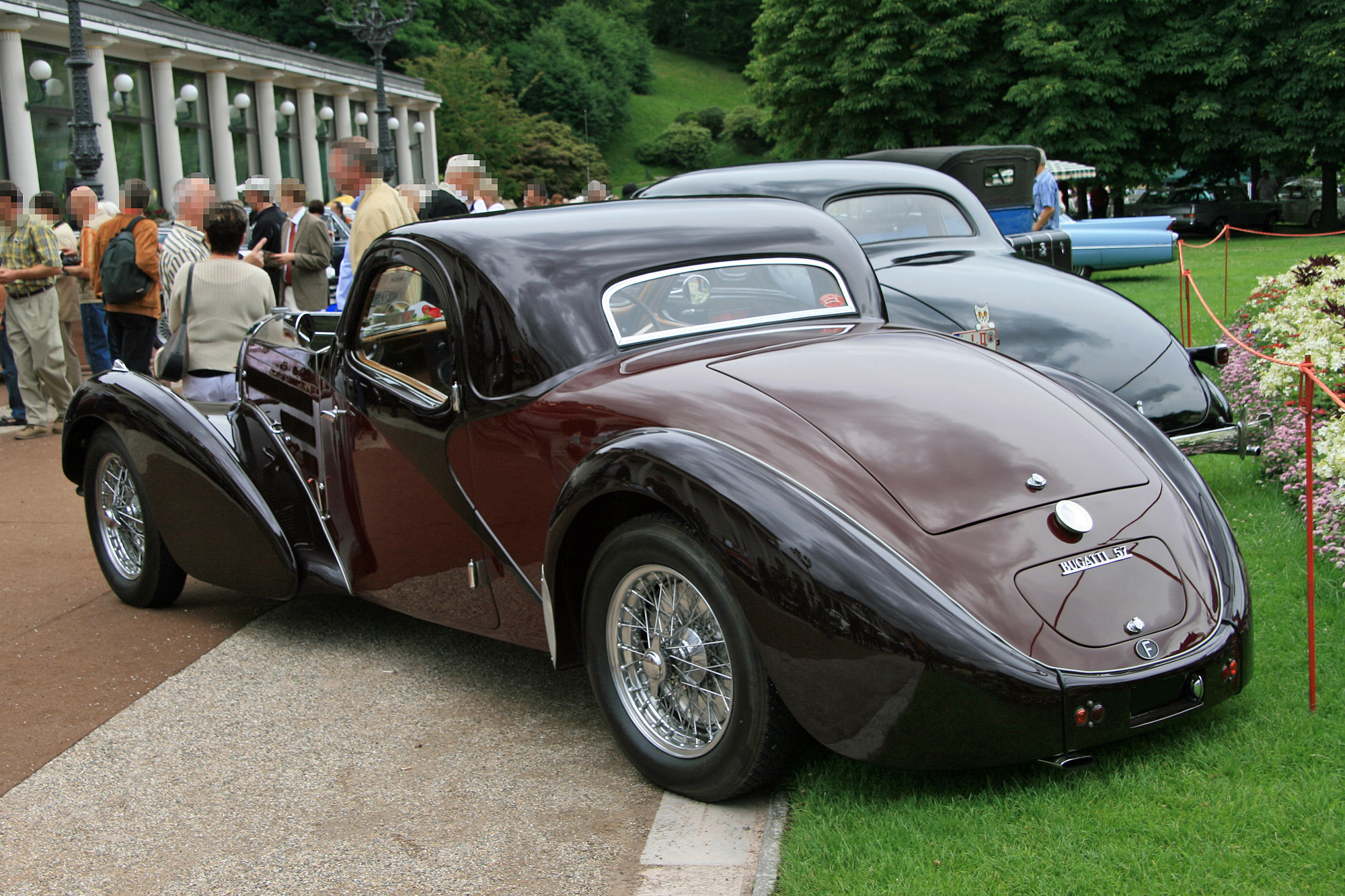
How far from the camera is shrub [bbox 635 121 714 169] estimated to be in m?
82.4

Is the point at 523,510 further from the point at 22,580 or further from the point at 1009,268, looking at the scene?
the point at 1009,268

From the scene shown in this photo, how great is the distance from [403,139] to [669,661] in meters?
46.1

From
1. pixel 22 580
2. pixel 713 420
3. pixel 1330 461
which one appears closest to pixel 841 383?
pixel 713 420

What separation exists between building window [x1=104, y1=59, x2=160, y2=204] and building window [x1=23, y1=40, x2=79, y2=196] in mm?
2127

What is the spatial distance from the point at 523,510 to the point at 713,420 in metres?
0.77

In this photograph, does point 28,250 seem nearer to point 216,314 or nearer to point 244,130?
point 216,314

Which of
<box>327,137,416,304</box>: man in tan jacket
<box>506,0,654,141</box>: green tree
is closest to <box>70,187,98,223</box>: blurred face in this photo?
<box>327,137,416,304</box>: man in tan jacket

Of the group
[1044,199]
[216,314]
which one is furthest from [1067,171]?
[216,314]

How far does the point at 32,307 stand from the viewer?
30.6ft

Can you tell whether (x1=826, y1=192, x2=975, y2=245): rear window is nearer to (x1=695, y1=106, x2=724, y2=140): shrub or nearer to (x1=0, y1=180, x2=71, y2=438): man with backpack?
(x1=0, y1=180, x2=71, y2=438): man with backpack

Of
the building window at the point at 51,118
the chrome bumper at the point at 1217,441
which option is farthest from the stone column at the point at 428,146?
the chrome bumper at the point at 1217,441

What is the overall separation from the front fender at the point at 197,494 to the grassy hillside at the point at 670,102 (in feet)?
239

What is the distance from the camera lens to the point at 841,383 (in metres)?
3.44

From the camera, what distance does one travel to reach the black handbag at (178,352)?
5879 mm
